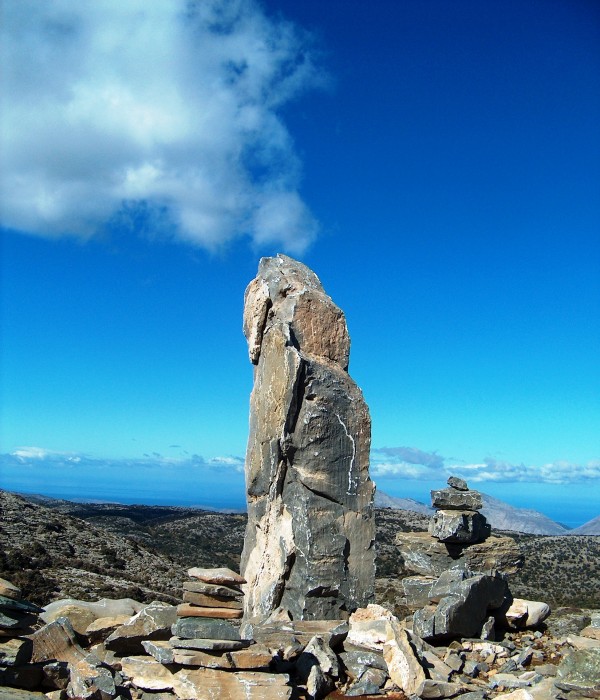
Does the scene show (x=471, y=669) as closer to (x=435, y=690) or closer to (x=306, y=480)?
(x=435, y=690)

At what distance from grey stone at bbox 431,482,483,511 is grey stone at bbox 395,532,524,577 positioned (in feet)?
2.81

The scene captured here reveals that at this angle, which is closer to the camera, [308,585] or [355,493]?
[308,585]

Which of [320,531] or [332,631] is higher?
[320,531]

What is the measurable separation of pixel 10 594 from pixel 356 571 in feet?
20.3

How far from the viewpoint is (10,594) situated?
10.6 m

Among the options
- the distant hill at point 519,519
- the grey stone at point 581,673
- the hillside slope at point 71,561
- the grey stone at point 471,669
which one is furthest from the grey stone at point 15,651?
the distant hill at point 519,519

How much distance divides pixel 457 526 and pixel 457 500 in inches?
28.4

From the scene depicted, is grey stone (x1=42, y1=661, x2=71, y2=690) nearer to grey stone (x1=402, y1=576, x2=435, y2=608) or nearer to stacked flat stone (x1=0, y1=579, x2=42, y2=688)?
stacked flat stone (x1=0, y1=579, x2=42, y2=688)

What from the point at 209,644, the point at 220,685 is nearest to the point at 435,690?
the point at 220,685

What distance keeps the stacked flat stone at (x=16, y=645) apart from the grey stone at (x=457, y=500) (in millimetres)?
9485

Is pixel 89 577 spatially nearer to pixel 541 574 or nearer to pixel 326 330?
pixel 326 330

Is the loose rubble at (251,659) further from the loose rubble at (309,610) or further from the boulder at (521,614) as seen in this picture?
the boulder at (521,614)

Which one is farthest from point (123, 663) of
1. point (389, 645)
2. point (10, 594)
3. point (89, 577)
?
point (89, 577)

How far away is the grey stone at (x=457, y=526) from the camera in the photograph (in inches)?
601
